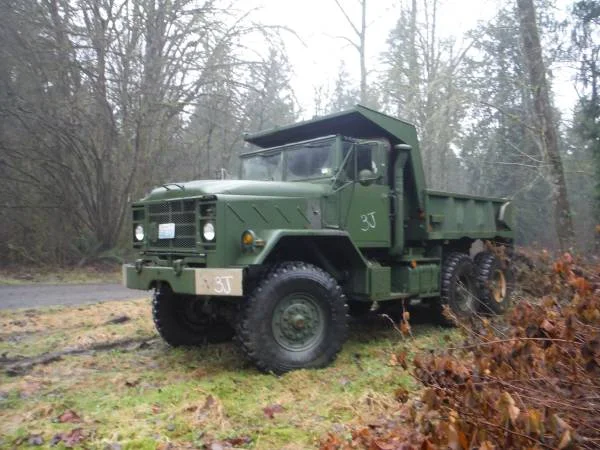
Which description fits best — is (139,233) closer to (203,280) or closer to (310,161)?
(203,280)

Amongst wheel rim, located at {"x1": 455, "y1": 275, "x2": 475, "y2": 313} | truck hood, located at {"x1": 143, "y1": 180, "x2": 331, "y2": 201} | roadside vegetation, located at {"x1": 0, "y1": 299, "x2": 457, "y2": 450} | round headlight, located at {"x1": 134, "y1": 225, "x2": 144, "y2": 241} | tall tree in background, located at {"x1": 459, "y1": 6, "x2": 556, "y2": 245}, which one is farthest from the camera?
tall tree in background, located at {"x1": 459, "y1": 6, "x2": 556, "y2": 245}

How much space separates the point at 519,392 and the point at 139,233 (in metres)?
4.61

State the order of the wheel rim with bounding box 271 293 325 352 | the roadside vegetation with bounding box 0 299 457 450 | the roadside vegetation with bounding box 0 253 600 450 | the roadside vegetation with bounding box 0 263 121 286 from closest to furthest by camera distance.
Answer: the roadside vegetation with bounding box 0 253 600 450
the roadside vegetation with bounding box 0 299 457 450
the wheel rim with bounding box 271 293 325 352
the roadside vegetation with bounding box 0 263 121 286

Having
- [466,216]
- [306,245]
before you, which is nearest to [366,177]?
[306,245]

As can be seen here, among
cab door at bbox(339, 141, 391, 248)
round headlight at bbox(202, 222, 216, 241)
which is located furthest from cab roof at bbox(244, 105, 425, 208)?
round headlight at bbox(202, 222, 216, 241)

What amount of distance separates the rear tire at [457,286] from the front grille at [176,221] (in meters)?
3.67

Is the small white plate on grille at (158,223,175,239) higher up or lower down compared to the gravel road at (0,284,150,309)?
higher up

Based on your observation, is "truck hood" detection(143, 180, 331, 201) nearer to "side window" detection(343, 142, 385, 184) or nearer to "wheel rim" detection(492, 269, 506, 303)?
"side window" detection(343, 142, 385, 184)

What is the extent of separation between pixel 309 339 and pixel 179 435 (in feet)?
6.56

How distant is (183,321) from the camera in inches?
252

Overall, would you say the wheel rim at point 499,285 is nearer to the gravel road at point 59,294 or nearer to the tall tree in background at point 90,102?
the gravel road at point 59,294

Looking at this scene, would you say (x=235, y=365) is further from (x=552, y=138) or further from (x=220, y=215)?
(x=552, y=138)

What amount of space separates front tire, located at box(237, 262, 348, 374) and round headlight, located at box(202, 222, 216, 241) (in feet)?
2.09

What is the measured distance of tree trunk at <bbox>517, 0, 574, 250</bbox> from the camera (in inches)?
452
